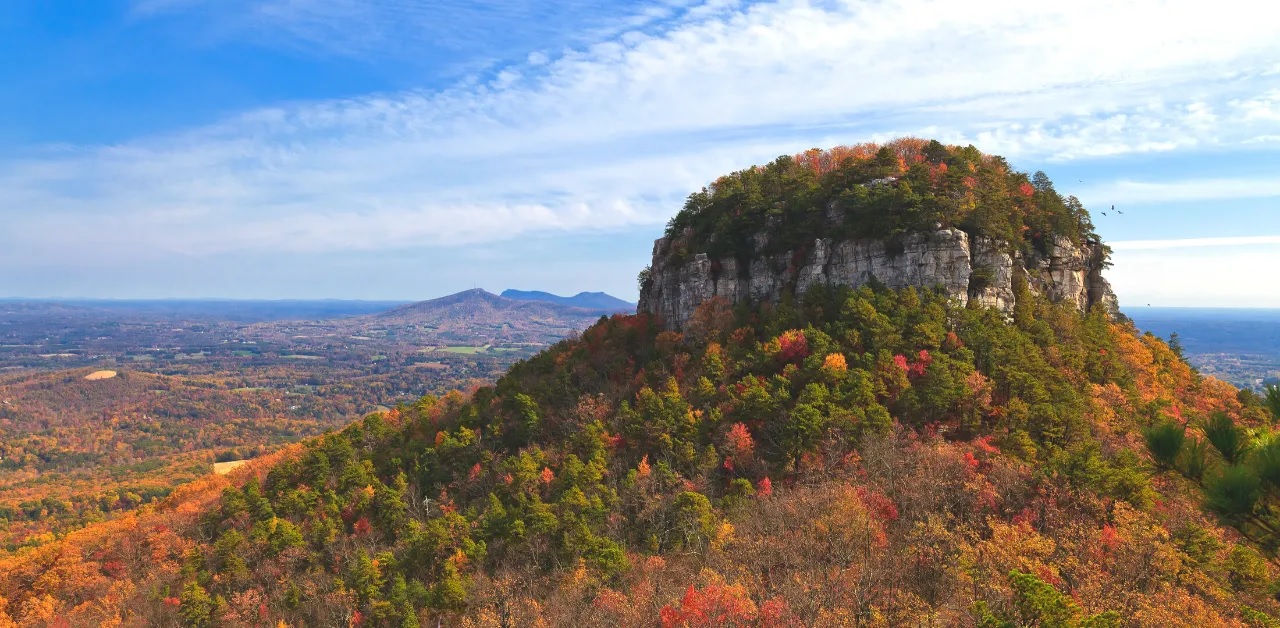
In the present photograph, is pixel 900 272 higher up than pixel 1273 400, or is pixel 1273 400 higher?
pixel 900 272

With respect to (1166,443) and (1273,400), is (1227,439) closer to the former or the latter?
(1166,443)

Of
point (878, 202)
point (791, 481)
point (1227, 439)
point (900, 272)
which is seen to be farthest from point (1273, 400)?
point (878, 202)

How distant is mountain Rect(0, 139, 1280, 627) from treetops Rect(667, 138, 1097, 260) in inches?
12.5

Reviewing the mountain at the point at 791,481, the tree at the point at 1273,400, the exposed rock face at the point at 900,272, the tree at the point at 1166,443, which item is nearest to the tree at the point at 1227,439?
the mountain at the point at 791,481

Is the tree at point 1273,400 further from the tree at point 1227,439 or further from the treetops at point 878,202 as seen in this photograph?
the treetops at point 878,202

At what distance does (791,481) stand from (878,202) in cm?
3032

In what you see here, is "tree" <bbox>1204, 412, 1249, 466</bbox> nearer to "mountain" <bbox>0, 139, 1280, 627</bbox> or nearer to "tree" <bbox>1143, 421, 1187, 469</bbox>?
"mountain" <bbox>0, 139, 1280, 627</bbox>

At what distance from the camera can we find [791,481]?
147 feet

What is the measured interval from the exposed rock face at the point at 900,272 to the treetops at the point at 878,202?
4.37 ft

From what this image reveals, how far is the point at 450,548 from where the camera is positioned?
4494 cm

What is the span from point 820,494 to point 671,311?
36397 mm

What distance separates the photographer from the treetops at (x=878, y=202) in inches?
2285

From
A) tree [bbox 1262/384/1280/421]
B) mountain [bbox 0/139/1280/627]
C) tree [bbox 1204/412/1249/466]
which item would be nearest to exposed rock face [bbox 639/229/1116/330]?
mountain [bbox 0/139/1280/627]

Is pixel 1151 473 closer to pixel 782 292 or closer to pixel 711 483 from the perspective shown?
pixel 711 483
